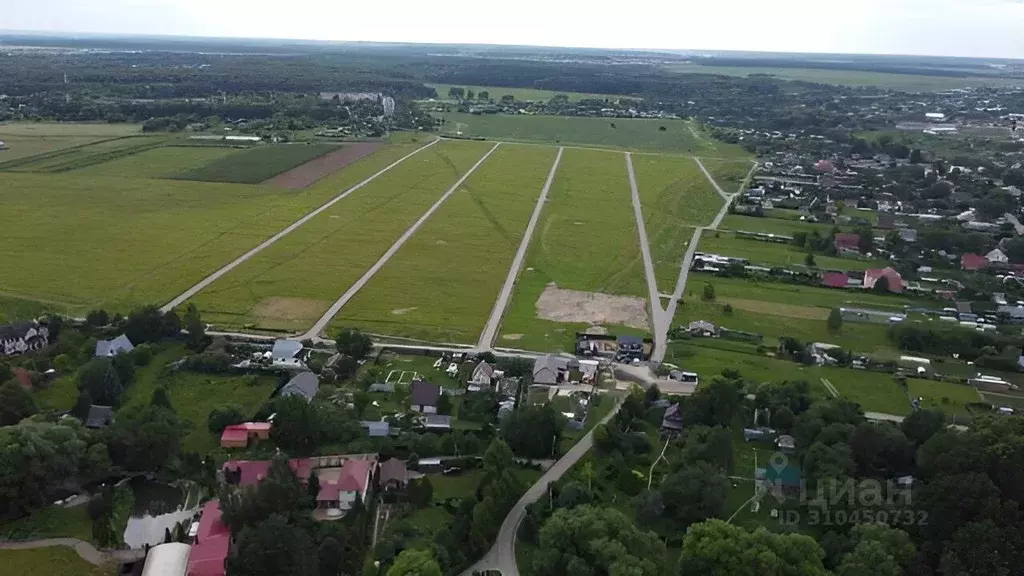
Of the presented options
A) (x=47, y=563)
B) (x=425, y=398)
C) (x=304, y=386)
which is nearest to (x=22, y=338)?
(x=304, y=386)

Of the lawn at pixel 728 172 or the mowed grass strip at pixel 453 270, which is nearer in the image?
the mowed grass strip at pixel 453 270

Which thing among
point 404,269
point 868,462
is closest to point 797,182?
point 404,269

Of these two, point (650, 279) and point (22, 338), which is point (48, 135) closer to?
point (22, 338)

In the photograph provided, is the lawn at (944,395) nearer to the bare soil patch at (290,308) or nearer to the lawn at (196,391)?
the lawn at (196,391)

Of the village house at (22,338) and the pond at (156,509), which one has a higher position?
the village house at (22,338)

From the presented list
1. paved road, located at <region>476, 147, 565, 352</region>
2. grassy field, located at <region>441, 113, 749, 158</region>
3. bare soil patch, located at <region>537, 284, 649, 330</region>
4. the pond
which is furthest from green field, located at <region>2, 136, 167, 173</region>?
the pond

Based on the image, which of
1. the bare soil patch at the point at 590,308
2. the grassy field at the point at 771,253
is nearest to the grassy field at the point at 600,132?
the grassy field at the point at 771,253

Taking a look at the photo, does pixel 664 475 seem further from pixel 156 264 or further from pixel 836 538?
pixel 156 264
